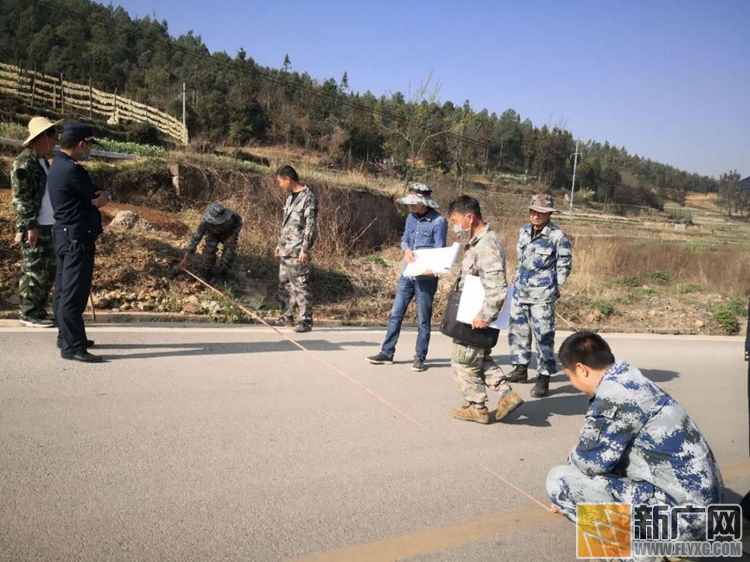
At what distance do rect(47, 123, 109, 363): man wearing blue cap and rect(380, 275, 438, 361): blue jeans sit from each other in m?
3.15

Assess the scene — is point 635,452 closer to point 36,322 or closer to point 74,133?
point 74,133

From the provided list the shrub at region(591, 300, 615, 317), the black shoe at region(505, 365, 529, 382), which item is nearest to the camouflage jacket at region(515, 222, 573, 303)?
the black shoe at region(505, 365, 529, 382)

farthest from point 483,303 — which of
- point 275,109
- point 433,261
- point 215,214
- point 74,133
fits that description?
point 275,109

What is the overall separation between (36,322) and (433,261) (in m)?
4.52

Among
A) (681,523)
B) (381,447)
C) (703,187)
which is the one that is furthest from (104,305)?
(703,187)

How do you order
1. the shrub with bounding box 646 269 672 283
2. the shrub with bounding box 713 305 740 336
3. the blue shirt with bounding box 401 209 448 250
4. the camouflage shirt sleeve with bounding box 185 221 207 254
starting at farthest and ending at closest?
1. the shrub with bounding box 646 269 672 283
2. the shrub with bounding box 713 305 740 336
3. the camouflage shirt sleeve with bounding box 185 221 207 254
4. the blue shirt with bounding box 401 209 448 250

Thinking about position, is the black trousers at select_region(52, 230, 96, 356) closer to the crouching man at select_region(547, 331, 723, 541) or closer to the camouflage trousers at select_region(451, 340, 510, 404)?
the camouflage trousers at select_region(451, 340, 510, 404)

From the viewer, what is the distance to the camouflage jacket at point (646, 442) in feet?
9.53

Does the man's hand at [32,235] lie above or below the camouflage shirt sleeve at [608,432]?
above

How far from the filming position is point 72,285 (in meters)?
5.43

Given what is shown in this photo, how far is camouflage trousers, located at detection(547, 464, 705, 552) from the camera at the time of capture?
290 cm

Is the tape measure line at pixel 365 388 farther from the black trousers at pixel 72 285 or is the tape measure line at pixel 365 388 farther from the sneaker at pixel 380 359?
the black trousers at pixel 72 285

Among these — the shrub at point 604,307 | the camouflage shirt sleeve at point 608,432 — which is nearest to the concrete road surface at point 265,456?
the camouflage shirt sleeve at point 608,432

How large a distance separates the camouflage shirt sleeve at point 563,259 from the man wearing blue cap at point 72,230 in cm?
469
